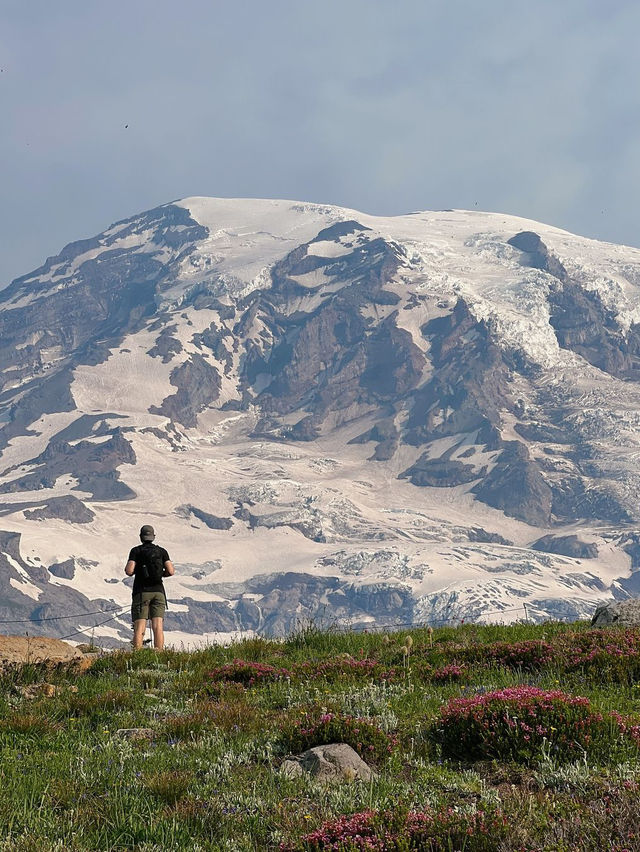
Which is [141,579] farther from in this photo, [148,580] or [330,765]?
[330,765]

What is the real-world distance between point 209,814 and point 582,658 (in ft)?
22.0

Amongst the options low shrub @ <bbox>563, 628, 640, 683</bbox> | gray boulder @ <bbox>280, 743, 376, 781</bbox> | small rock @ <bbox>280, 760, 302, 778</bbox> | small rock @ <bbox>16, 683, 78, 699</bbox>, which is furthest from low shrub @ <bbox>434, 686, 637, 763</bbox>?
small rock @ <bbox>16, 683, 78, 699</bbox>

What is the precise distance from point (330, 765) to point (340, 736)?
0.79 meters

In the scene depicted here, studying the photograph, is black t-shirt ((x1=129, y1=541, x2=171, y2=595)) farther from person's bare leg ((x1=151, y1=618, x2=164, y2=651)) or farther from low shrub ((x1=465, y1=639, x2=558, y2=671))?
low shrub ((x1=465, y1=639, x2=558, y2=671))

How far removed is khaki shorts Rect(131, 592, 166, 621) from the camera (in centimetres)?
1901

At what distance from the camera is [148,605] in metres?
19.1

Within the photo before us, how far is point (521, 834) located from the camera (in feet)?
20.2

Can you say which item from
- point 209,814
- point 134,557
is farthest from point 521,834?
point 134,557

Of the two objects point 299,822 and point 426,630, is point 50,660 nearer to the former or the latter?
point 426,630

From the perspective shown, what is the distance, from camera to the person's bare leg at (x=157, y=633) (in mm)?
17922

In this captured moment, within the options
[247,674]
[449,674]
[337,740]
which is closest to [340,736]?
[337,740]

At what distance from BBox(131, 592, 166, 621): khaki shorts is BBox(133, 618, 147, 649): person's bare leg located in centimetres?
6

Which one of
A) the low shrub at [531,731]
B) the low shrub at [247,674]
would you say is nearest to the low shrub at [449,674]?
the low shrub at [247,674]

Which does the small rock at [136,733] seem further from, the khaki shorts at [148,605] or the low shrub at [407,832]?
the khaki shorts at [148,605]
